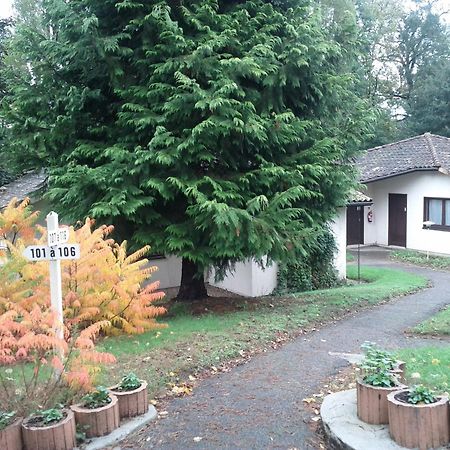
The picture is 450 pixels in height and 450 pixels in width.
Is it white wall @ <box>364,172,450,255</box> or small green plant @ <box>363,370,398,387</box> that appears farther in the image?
white wall @ <box>364,172,450,255</box>

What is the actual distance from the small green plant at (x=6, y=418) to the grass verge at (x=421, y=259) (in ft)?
60.2

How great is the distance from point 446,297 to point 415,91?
1117 inches

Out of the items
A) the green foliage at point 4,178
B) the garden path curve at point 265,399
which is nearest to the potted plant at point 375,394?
the garden path curve at point 265,399

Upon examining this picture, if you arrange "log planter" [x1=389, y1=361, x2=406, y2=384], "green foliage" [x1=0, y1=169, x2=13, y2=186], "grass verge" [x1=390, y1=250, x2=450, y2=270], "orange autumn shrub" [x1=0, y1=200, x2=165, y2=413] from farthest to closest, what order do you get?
1. "green foliage" [x1=0, y1=169, x2=13, y2=186]
2. "grass verge" [x1=390, y1=250, x2=450, y2=270]
3. "orange autumn shrub" [x1=0, y1=200, x2=165, y2=413]
4. "log planter" [x1=389, y1=361, x2=406, y2=384]

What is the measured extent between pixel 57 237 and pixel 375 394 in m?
3.62

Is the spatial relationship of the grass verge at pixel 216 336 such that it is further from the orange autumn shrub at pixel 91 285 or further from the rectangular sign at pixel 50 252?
the rectangular sign at pixel 50 252

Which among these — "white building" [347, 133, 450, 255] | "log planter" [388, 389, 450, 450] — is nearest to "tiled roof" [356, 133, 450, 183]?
"white building" [347, 133, 450, 255]

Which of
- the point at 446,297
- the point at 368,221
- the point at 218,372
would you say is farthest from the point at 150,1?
the point at 368,221

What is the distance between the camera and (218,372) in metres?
7.15

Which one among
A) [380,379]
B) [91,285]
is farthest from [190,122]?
[380,379]

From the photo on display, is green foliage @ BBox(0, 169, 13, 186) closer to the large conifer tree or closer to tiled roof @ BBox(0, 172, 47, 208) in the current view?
tiled roof @ BBox(0, 172, 47, 208)

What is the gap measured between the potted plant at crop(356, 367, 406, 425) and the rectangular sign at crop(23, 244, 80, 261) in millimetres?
3255

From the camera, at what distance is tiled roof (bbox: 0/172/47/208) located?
17203mm

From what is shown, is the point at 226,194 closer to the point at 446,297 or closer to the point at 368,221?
the point at 446,297
